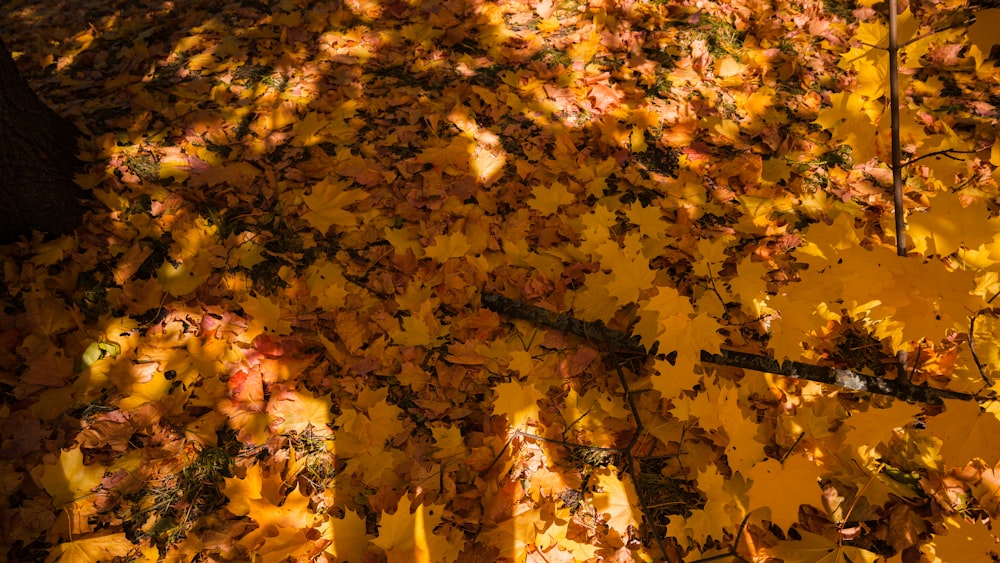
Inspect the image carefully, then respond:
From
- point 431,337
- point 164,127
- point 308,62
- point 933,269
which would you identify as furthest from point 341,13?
point 933,269

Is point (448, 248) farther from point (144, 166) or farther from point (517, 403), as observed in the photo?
point (144, 166)

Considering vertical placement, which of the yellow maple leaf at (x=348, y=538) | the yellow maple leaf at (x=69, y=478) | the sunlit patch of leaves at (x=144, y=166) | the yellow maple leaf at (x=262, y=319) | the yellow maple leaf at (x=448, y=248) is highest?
the sunlit patch of leaves at (x=144, y=166)

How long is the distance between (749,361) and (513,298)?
0.93 m

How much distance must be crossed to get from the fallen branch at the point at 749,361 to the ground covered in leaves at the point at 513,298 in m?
0.05

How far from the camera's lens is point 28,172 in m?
2.22

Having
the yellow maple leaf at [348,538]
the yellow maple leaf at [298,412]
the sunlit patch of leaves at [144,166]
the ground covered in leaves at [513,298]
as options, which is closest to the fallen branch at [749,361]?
the ground covered in leaves at [513,298]

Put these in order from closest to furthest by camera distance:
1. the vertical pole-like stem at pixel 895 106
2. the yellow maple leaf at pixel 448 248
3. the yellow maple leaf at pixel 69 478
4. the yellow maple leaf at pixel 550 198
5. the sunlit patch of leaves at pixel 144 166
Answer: the vertical pole-like stem at pixel 895 106
the yellow maple leaf at pixel 69 478
the yellow maple leaf at pixel 448 248
the yellow maple leaf at pixel 550 198
the sunlit patch of leaves at pixel 144 166

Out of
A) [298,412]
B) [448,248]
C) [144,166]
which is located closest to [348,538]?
[298,412]

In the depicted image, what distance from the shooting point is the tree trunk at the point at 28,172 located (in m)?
2.18

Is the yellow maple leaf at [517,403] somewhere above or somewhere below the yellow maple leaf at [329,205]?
below

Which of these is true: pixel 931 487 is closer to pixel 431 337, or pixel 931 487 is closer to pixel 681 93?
A: pixel 431 337

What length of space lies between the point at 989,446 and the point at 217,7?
458 centimetres

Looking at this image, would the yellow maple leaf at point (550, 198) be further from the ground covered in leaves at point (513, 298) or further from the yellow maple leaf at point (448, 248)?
the yellow maple leaf at point (448, 248)

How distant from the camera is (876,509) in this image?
1.68 metres
